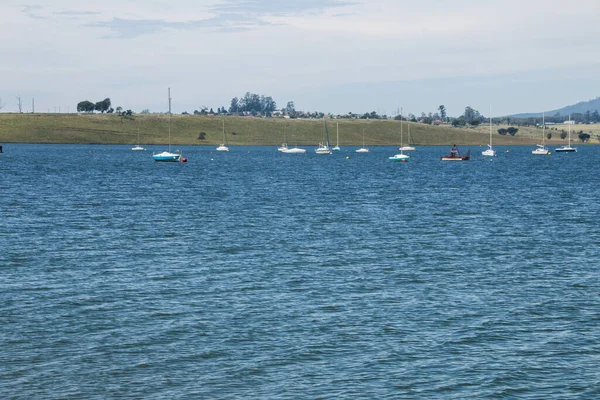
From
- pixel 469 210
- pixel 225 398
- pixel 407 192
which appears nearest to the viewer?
pixel 225 398

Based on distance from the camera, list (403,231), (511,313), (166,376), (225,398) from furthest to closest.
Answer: (403,231)
(511,313)
(166,376)
(225,398)

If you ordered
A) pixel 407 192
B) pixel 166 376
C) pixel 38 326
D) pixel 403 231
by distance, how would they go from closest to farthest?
pixel 166 376
pixel 38 326
pixel 403 231
pixel 407 192

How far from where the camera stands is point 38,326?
34031 mm

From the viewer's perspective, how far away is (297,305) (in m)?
38.2

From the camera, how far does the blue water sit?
91.0 feet

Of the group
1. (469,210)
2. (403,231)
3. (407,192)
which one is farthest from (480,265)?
(407,192)

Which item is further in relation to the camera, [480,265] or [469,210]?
[469,210]

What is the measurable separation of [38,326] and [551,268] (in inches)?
1162

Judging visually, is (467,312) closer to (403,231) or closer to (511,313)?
(511,313)

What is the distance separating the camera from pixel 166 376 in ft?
91.9

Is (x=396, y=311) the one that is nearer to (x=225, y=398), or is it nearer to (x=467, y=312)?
(x=467, y=312)

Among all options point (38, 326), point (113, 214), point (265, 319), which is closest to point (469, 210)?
point (113, 214)

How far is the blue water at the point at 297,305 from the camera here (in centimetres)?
2773

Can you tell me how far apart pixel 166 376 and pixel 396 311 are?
12.7m
